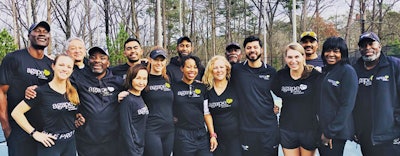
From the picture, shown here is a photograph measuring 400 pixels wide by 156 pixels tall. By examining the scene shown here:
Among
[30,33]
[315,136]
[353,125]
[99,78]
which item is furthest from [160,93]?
[353,125]

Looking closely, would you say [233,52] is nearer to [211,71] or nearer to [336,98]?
[211,71]

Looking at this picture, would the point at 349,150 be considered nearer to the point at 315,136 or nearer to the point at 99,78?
the point at 315,136

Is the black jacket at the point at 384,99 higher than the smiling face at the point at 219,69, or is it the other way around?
the smiling face at the point at 219,69

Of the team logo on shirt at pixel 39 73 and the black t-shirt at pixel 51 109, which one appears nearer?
the black t-shirt at pixel 51 109

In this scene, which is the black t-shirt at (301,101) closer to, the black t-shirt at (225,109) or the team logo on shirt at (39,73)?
the black t-shirt at (225,109)

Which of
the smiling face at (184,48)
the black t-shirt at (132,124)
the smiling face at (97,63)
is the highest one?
the smiling face at (184,48)

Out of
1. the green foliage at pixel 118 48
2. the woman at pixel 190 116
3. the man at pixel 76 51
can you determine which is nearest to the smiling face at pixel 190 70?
the woman at pixel 190 116

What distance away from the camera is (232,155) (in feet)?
12.5

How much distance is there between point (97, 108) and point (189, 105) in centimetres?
93

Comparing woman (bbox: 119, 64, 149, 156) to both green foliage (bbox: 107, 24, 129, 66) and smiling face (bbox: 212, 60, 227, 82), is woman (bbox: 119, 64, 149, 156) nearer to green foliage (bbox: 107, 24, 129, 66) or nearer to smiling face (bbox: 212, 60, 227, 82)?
smiling face (bbox: 212, 60, 227, 82)

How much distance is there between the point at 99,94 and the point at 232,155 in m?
1.53

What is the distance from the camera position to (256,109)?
3732 millimetres

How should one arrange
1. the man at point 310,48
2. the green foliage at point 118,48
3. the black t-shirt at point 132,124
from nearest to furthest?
the black t-shirt at point 132,124
the man at point 310,48
the green foliage at point 118,48

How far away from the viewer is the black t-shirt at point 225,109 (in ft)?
12.4
